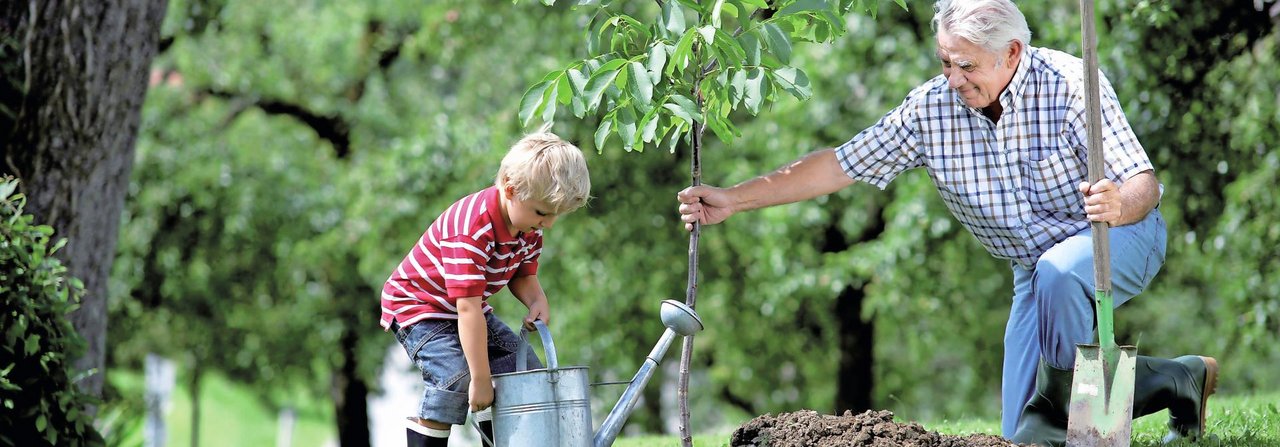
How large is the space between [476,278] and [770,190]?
1.04 m

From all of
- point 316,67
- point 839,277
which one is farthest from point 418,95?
point 839,277

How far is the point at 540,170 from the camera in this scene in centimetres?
329

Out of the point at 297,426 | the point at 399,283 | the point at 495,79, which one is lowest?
the point at 297,426

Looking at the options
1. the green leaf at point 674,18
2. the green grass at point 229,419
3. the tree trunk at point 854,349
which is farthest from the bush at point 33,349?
the green grass at point 229,419

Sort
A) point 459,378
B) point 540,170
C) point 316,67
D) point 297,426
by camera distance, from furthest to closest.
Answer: point 297,426, point 316,67, point 459,378, point 540,170

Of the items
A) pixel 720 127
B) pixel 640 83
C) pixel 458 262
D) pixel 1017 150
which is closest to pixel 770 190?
pixel 720 127

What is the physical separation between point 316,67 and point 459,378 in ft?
37.4

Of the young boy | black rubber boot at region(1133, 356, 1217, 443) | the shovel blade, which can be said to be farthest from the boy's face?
black rubber boot at region(1133, 356, 1217, 443)

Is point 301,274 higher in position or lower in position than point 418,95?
lower

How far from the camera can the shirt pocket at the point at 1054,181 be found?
144 inches

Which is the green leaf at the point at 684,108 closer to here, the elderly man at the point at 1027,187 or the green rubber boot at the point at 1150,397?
the elderly man at the point at 1027,187

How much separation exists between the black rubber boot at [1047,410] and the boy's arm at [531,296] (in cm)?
144

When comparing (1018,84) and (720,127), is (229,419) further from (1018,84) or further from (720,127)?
(1018,84)

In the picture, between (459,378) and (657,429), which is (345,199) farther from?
(459,378)
